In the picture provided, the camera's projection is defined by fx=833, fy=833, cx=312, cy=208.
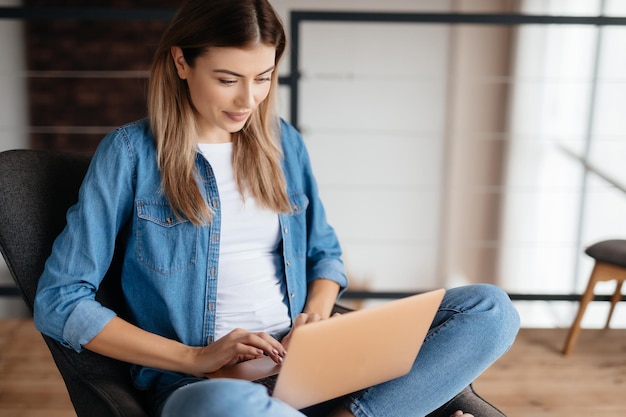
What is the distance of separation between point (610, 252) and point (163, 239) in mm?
1465

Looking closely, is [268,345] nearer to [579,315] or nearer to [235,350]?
[235,350]

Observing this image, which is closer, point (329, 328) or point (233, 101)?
point (329, 328)

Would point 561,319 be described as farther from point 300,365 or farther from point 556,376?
point 300,365

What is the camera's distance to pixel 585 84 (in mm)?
4949

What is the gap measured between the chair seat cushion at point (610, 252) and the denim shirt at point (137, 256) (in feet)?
3.87

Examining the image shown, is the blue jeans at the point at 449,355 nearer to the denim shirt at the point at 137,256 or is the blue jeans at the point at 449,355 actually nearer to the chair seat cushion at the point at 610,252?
the denim shirt at the point at 137,256

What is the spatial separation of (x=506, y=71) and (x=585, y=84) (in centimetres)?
68

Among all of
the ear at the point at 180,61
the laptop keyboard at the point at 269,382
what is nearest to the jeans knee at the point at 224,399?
the laptop keyboard at the point at 269,382

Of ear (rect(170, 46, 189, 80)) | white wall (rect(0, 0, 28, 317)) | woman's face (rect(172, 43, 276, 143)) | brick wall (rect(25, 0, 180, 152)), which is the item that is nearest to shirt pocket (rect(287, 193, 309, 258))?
woman's face (rect(172, 43, 276, 143))

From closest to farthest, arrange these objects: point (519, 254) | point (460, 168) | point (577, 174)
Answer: point (577, 174), point (519, 254), point (460, 168)

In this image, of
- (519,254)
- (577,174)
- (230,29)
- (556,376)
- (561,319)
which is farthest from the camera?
(519,254)

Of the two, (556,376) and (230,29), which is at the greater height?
(230,29)

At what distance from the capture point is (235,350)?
135 centimetres

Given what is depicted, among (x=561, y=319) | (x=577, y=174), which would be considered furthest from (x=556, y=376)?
(x=577, y=174)
